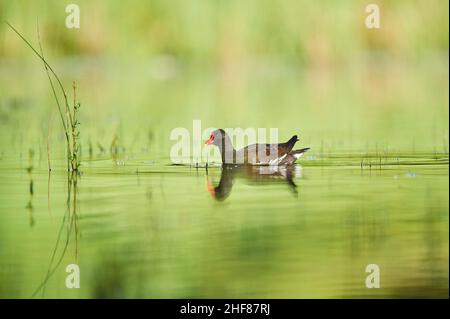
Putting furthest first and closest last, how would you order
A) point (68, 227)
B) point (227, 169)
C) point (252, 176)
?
point (227, 169) < point (252, 176) < point (68, 227)

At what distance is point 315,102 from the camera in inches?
607

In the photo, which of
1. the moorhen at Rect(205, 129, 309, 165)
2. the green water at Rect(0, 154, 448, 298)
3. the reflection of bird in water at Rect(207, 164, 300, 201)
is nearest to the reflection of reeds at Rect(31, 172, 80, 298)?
the green water at Rect(0, 154, 448, 298)

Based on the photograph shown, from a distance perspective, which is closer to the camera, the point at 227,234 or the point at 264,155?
the point at 227,234

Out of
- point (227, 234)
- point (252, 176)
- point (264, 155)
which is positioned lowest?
point (227, 234)

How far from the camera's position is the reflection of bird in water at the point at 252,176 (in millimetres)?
8405

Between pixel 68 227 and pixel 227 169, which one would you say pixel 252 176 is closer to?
pixel 227 169

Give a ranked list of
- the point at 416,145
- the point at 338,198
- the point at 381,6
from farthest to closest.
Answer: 1. the point at 381,6
2. the point at 416,145
3. the point at 338,198

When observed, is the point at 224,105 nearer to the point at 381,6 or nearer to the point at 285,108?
the point at 285,108

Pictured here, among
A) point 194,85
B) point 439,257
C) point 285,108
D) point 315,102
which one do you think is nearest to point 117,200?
point 439,257

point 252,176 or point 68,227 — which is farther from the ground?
point 252,176

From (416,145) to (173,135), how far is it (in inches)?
107

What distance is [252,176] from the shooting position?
30.8 ft

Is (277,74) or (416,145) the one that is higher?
(277,74)

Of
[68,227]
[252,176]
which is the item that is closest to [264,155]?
[252,176]
